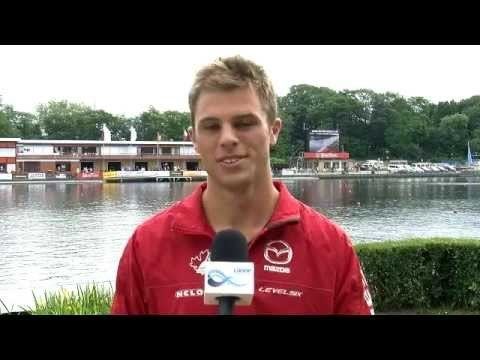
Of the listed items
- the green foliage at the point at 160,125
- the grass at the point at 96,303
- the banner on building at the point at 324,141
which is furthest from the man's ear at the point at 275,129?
the banner on building at the point at 324,141

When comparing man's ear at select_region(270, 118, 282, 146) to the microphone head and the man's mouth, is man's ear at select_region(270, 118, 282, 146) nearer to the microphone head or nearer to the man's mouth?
the man's mouth

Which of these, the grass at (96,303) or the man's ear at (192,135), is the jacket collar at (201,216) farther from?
the grass at (96,303)

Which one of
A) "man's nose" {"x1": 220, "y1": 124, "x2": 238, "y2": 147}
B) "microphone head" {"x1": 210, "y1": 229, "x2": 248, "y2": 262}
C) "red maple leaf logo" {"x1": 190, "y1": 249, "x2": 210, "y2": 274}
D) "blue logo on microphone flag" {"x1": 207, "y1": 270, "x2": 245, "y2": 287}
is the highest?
"man's nose" {"x1": 220, "y1": 124, "x2": 238, "y2": 147}

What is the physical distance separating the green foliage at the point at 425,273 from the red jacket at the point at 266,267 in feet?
16.8

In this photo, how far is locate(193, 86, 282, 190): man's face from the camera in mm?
1563

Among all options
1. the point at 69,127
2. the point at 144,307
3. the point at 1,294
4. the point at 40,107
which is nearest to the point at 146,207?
the point at 1,294

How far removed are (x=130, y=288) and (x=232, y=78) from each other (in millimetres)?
698

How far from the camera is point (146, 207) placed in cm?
3050

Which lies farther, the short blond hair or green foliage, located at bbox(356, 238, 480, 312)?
green foliage, located at bbox(356, 238, 480, 312)

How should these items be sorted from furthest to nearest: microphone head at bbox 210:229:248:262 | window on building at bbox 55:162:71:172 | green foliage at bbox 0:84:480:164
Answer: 1. green foliage at bbox 0:84:480:164
2. window on building at bbox 55:162:71:172
3. microphone head at bbox 210:229:248:262

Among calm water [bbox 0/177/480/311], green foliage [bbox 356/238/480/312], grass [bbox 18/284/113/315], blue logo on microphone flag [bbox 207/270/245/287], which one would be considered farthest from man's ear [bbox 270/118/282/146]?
calm water [bbox 0/177/480/311]

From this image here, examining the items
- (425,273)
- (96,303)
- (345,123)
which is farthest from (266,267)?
(345,123)

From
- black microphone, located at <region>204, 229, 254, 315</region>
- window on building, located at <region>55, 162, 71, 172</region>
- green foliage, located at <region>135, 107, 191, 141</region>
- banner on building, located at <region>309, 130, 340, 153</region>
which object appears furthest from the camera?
banner on building, located at <region>309, 130, 340, 153</region>
